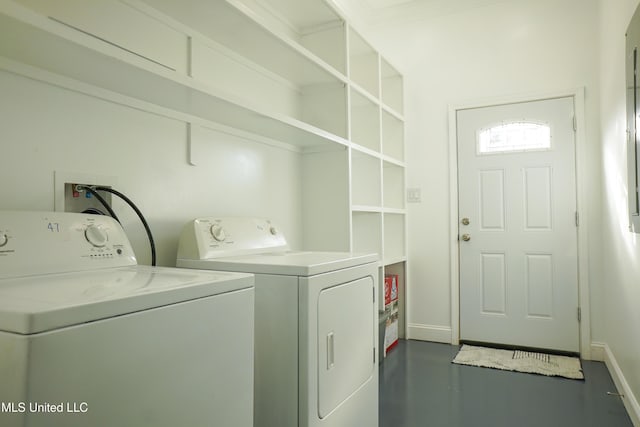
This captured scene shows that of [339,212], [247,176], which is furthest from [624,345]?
[247,176]

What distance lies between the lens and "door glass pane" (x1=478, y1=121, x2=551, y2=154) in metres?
3.14

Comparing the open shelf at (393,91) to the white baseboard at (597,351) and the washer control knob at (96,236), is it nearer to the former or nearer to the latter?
the white baseboard at (597,351)

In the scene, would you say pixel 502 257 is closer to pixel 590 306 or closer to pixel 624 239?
pixel 590 306

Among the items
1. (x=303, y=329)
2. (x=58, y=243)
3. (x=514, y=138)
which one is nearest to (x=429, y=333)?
(x=514, y=138)

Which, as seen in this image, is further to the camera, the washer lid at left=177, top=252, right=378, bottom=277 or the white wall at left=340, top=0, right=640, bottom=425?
the white wall at left=340, top=0, right=640, bottom=425

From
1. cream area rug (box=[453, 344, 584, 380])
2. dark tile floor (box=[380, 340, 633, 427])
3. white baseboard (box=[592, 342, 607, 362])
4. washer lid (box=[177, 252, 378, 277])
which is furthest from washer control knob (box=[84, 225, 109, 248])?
white baseboard (box=[592, 342, 607, 362])

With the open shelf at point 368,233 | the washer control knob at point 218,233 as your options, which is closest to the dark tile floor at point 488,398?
the open shelf at point 368,233

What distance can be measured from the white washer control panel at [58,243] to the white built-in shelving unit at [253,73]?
0.47 m

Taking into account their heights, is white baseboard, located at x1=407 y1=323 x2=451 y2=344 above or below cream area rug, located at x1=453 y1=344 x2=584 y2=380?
above

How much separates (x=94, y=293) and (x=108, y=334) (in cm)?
11

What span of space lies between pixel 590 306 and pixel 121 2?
11.4ft

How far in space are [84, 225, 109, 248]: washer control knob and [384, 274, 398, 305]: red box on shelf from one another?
221 cm

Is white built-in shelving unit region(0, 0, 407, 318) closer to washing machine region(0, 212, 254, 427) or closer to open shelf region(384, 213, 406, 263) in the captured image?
open shelf region(384, 213, 406, 263)

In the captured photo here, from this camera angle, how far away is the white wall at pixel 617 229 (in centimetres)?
197
